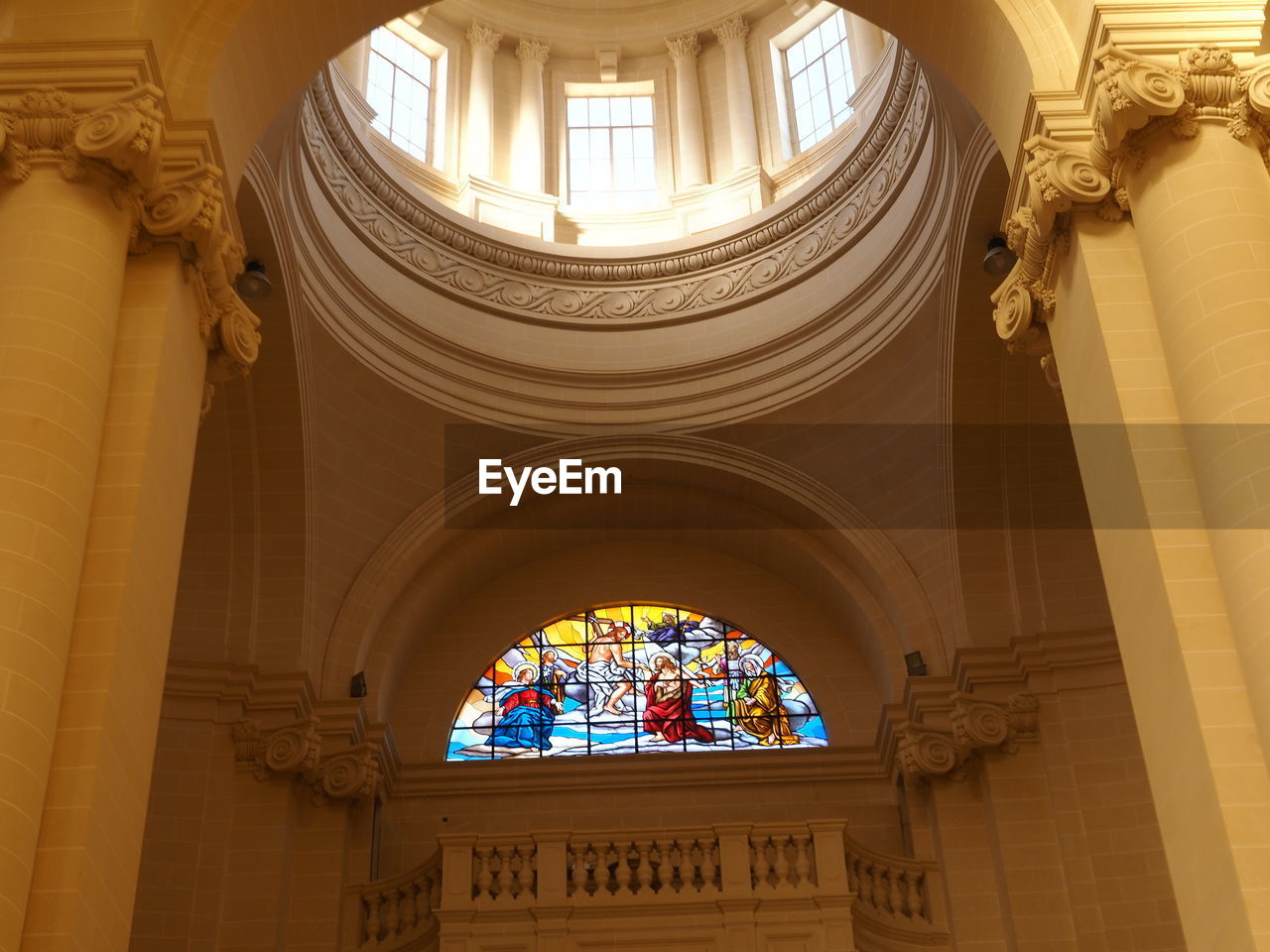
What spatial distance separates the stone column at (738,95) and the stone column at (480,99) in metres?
A: 2.49


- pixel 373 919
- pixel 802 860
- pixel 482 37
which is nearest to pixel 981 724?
pixel 802 860

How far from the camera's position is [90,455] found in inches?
262

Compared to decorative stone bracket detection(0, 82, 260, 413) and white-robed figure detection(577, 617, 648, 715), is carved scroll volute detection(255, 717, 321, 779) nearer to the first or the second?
white-robed figure detection(577, 617, 648, 715)

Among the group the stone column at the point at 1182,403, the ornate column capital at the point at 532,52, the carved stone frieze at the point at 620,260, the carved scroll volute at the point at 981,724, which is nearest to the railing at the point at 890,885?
the carved scroll volute at the point at 981,724

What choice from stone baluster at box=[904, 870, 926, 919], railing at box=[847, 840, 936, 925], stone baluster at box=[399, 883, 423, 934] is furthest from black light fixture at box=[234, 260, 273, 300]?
stone baluster at box=[904, 870, 926, 919]

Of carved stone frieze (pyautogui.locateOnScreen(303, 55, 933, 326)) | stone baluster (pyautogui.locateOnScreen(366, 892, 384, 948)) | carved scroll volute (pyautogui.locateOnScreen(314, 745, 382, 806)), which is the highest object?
carved stone frieze (pyautogui.locateOnScreen(303, 55, 933, 326))

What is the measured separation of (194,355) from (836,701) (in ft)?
28.9

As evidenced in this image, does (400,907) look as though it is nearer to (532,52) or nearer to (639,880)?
(639,880)

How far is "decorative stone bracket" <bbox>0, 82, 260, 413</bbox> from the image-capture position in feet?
23.3

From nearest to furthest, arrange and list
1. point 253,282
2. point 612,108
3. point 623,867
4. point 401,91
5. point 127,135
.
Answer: point 127,135
point 253,282
point 623,867
point 401,91
point 612,108

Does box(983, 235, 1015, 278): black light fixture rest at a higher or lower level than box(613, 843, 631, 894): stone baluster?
higher

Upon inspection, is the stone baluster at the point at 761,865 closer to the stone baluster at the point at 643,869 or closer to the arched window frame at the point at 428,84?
the stone baluster at the point at 643,869

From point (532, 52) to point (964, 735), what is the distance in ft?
28.8

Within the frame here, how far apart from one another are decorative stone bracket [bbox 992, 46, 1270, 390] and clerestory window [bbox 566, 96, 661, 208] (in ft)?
29.8
